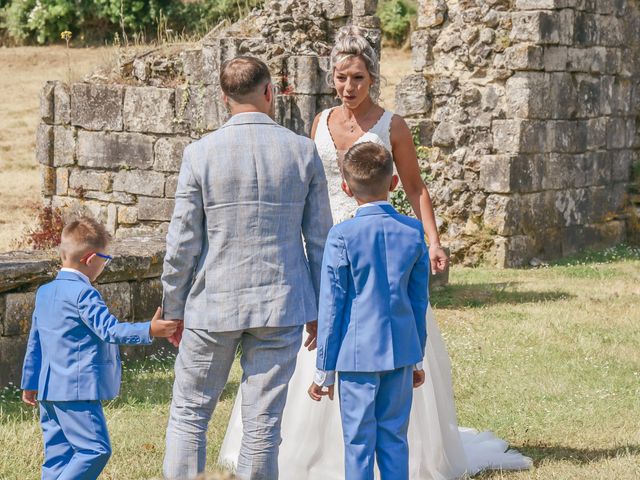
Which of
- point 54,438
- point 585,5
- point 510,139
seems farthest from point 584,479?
point 585,5

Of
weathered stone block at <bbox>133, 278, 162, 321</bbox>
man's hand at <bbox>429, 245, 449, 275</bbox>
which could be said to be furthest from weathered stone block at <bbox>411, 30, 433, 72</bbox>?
man's hand at <bbox>429, 245, 449, 275</bbox>

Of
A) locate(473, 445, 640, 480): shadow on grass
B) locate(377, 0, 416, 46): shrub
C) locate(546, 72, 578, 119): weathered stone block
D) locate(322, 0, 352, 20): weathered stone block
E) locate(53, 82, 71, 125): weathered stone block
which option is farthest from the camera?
locate(377, 0, 416, 46): shrub

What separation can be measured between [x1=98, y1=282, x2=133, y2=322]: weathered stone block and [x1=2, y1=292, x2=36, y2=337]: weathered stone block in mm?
671

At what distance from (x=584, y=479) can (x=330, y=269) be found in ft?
5.80

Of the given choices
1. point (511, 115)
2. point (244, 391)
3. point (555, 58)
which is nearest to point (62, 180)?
point (511, 115)

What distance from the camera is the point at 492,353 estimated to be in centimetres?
778

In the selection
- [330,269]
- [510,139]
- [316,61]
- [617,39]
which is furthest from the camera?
[617,39]

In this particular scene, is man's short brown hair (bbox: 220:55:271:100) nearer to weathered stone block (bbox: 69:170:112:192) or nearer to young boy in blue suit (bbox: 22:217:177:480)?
young boy in blue suit (bbox: 22:217:177:480)

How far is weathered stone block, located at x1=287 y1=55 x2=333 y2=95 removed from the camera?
10195 millimetres

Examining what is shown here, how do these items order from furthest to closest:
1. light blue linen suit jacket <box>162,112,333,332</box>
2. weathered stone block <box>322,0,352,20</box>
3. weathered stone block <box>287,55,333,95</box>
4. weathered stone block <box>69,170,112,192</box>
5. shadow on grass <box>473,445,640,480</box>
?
1. weathered stone block <box>69,170,112,192</box>
2. weathered stone block <box>322,0,352,20</box>
3. weathered stone block <box>287,55,333,95</box>
4. shadow on grass <box>473,445,640,480</box>
5. light blue linen suit jacket <box>162,112,333,332</box>

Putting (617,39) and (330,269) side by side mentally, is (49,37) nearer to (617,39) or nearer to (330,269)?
(617,39)

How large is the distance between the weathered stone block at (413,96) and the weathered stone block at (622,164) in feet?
8.70

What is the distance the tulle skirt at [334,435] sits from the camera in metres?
5.11

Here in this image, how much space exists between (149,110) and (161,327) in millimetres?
7372
